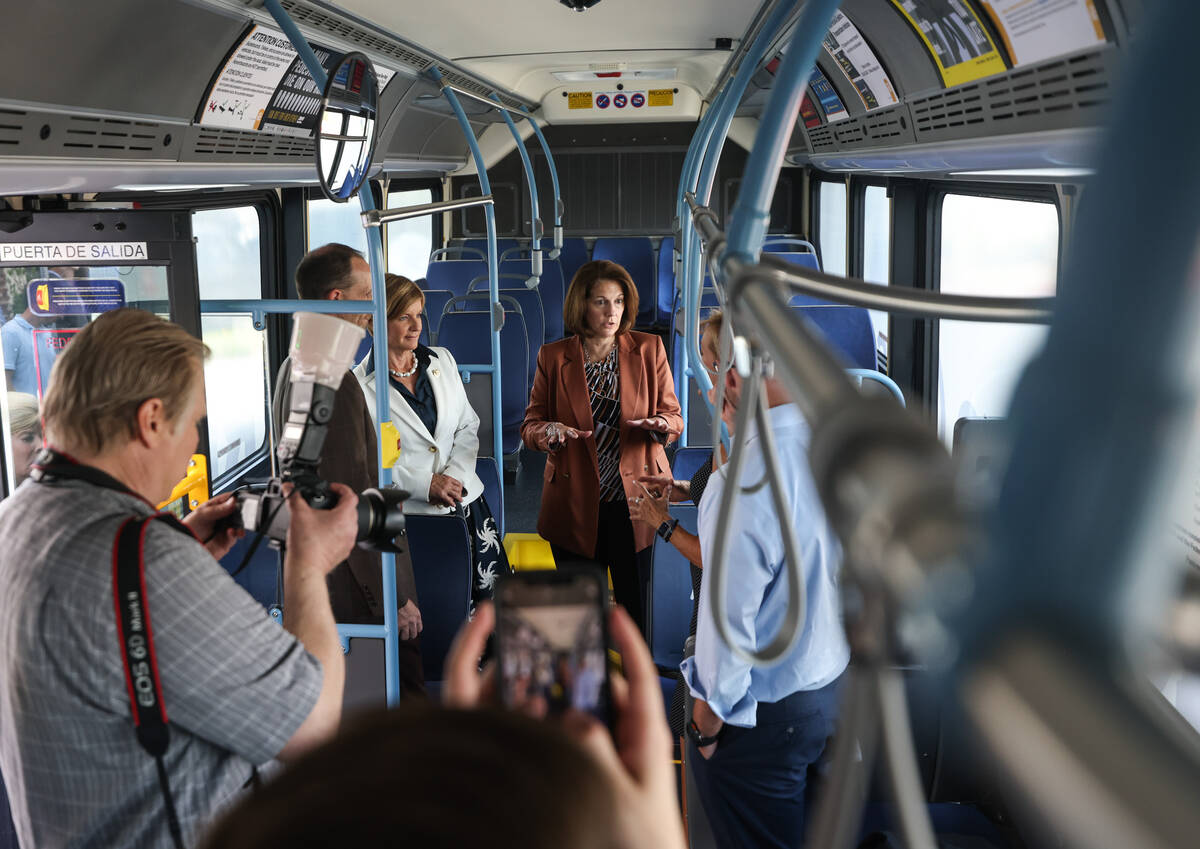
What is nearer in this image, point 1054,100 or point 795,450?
point 795,450

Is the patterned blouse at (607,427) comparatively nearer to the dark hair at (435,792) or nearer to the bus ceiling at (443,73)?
the bus ceiling at (443,73)

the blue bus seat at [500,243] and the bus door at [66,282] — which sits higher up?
the blue bus seat at [500,243]

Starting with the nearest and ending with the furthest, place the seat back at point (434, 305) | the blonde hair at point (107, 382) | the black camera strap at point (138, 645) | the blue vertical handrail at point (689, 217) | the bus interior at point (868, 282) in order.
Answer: the bus interior at point (868, 282)
the black camera strap at point (138, 645)
the blonde hair at point (107, 382)
the blue vertical handrail at point (689, 217)
the seat back at point (434, 305)

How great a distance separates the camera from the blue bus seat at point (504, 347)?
5.38 m

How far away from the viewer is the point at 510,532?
17.7 feet

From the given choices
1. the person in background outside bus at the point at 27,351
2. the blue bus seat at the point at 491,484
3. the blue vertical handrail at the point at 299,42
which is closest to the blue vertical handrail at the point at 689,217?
the blue vertical handrail at the point at 299,42

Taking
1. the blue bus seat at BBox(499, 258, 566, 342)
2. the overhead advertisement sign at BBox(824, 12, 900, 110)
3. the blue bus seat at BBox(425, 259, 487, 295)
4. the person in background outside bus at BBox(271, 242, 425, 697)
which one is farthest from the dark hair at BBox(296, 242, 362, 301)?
the blue bus seat at BBox(499, 258, 566, 342)

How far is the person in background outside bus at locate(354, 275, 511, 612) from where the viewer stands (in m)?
2.92

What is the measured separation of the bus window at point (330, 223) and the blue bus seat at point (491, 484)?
312 cm

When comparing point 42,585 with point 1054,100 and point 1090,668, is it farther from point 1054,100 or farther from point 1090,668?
point 1054,100

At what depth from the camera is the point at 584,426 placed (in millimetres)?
3354

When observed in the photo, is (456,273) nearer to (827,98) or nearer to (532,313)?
(532,313)

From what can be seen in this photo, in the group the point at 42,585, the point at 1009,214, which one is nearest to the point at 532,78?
the point at 1009,214

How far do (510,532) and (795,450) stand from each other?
3.81 m
